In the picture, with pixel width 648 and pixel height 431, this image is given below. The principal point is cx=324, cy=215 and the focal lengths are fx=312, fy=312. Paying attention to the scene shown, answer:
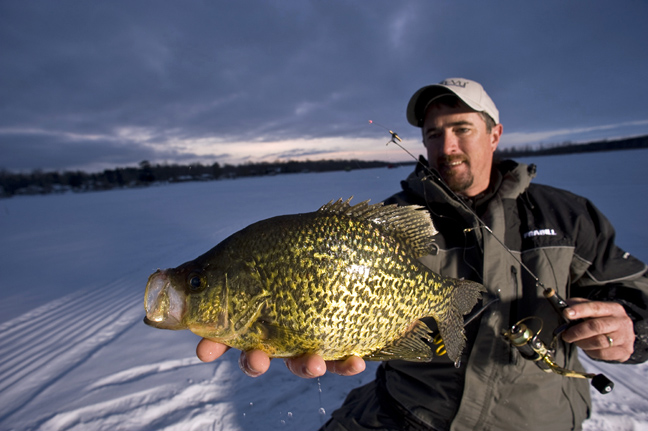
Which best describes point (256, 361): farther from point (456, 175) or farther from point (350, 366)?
point (456, 175)

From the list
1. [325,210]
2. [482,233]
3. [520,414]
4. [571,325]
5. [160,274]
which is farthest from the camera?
[482,233]

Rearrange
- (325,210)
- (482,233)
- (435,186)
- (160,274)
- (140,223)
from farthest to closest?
(140,223) → (435,186) → (482,233) → (325,210) → (160,274)

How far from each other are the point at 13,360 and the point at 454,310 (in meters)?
5.51

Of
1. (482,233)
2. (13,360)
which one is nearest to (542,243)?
(482,233)

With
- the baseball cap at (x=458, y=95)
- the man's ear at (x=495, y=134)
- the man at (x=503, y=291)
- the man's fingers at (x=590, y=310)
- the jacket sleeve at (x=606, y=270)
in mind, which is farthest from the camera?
the man's ear at (x=495, y=134)

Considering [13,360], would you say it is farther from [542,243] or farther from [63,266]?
[542,243]

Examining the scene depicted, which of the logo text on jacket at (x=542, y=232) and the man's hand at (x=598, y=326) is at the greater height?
the logo text on jacket at (x=542, y=232)

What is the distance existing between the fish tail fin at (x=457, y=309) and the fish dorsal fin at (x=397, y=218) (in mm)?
284

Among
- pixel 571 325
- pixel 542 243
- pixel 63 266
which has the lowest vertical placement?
pixel 63 266

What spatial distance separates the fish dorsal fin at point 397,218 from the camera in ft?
5.71

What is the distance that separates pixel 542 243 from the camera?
8.36 ft

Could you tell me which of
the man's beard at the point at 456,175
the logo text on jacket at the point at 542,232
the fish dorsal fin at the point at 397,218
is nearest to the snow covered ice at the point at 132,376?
the fish dorsal fin at the point at 397,218

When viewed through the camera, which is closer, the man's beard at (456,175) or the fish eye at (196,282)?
the fish eye at (196,282)

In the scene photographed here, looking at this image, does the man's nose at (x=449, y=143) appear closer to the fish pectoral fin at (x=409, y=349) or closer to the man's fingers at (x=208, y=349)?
the fish pectoral fin at (x=409, y=349)
